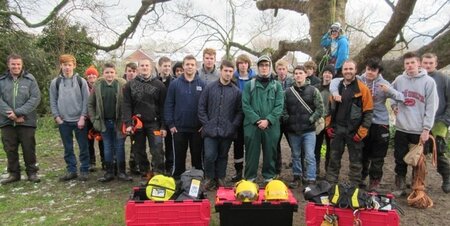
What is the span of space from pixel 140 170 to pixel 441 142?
14.8ft

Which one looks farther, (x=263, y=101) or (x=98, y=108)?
(x=98, y=108)

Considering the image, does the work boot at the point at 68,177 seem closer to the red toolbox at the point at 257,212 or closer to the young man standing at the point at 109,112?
the young man standing at the point at 109,112

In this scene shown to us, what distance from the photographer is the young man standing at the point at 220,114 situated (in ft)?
17.9

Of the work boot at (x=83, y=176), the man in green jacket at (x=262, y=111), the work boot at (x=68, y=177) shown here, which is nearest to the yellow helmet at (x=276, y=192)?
the man in green jacket at (x=262, y=111)

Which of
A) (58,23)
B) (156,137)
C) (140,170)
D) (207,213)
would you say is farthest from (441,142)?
(58,23)

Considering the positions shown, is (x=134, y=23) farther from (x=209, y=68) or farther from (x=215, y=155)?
(x=215, y=155)

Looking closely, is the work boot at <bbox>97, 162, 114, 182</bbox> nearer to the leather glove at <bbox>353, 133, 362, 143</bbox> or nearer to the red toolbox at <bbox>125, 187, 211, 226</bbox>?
the red toolbox at <bbox>125, 187, 211, 226</bbox>

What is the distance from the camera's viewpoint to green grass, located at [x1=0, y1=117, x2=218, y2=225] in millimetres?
4648

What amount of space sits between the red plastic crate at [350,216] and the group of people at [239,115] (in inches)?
68.5

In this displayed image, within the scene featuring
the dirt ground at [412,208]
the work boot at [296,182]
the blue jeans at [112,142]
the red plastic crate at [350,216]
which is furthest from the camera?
the blue jeans at [112,142]

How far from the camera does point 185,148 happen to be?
5.89m

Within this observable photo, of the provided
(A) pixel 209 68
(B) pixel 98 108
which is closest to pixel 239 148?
(A) pixel 209 68

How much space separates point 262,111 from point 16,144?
13.1 ft

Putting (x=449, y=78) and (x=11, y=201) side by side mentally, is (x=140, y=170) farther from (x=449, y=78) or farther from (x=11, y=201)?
(x=449, y=78)
